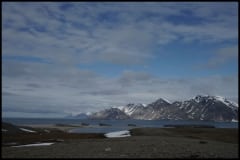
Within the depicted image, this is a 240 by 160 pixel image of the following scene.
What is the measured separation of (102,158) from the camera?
84.1 ft

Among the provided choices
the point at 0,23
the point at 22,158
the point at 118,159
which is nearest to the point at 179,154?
the point at 118,159

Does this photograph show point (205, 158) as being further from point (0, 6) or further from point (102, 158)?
point (0, 6)

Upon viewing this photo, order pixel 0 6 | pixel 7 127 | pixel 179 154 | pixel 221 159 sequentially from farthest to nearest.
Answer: pixel 7 127, pixel 179 154, pixel 221 159, pixel 0 6

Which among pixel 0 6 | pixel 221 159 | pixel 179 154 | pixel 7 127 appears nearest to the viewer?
pixel 0 6

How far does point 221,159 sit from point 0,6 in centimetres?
2126

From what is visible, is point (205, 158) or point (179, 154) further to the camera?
point (179, 154)

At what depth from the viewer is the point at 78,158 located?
25.9 metres

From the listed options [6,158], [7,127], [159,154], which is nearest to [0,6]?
[6,158]

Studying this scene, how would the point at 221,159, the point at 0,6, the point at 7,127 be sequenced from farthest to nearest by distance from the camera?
the point at 7,127 → the point at 221,159 → the point at 0,6

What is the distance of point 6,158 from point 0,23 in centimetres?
1112

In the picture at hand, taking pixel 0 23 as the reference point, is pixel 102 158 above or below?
below

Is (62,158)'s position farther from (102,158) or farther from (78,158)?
(102,158)

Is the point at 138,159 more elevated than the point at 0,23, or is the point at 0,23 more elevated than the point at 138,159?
the point at 0,23

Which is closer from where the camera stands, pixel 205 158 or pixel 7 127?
pixel 205 158
